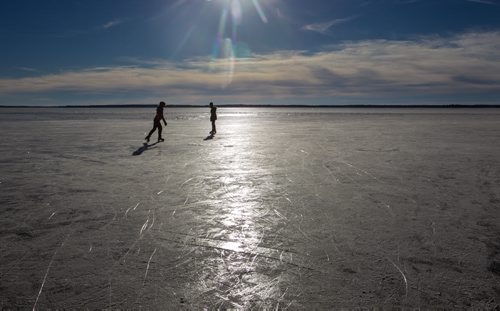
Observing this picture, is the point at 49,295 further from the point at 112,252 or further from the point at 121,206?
the point at 121,206

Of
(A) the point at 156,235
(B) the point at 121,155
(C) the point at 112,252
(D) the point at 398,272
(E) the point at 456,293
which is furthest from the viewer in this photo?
(B) the point at 121,155

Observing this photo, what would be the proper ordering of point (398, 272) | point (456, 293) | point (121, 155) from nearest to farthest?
point (456, 293), point (398, 272), point (121, 155)

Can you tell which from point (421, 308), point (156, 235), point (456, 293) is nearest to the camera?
point (421, 308)

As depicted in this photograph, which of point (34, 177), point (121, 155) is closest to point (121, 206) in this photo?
point (34, 177)

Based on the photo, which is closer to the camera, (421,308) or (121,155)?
(421,308)

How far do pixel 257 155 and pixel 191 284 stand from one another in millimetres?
7184

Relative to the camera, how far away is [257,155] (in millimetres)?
9906

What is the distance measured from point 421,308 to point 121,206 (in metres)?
3.88

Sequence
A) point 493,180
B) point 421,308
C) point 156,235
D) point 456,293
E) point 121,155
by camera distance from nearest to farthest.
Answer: point 421,308 < point 456,293 < point 156,235 < point 493,180 < point 121,155

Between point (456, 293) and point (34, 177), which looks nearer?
point (456, 293)

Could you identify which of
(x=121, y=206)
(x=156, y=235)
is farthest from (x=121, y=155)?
(x=156, y=235)

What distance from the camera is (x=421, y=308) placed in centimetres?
252

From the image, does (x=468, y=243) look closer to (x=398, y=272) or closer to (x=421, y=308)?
(x=398, y=272)

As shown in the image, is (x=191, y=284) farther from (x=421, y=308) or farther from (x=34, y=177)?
(x=34, y=177)
